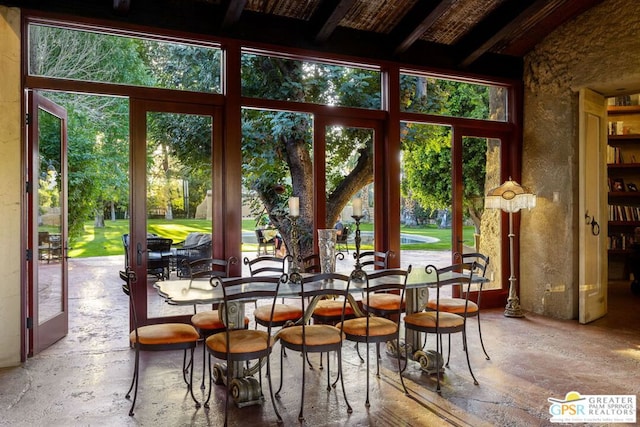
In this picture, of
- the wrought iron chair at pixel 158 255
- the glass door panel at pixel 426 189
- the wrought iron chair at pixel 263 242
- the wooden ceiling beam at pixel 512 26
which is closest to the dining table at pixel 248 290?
the wrought iron chair at pixel 158 255

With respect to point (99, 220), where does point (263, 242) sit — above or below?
below

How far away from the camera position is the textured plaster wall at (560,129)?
4.75 metres

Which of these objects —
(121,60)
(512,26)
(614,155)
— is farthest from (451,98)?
(121,60)

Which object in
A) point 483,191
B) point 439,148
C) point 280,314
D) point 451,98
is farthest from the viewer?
point 439,148

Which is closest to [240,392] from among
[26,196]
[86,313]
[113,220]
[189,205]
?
[189,205]

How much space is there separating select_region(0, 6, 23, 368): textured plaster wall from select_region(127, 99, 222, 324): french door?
35.1 inches

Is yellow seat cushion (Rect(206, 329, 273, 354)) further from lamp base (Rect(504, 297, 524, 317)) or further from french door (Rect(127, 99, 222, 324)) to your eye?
lamp base (Rect(504, 297, 524, 317))

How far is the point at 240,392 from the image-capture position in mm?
2912

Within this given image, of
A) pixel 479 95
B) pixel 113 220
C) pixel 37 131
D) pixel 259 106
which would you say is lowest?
pixel 113 220

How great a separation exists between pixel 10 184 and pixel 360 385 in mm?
3297

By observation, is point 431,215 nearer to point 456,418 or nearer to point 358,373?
point 358,373

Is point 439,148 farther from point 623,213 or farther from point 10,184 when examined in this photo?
point 10,184

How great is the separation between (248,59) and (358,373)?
3.23 meters

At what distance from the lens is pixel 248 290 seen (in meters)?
3.09
